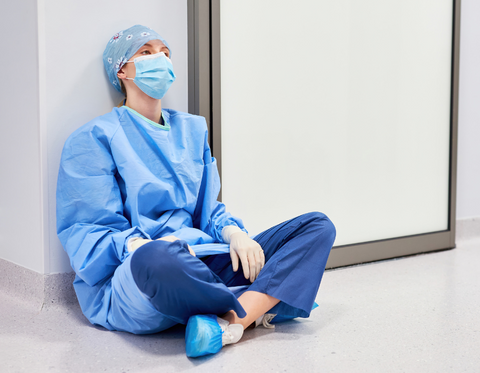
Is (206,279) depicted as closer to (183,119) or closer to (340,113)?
(183,119)

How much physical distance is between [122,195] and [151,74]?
15.1 inches

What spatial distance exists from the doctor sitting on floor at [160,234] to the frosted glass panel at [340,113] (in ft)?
1.27

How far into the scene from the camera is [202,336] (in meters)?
1.10

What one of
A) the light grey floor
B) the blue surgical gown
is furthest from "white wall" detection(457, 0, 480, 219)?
the blue surgical gown

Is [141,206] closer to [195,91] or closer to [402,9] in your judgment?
[195,91]

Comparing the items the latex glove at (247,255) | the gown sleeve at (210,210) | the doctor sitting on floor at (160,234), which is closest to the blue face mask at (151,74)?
the doctor sitting on floor at (160,234)

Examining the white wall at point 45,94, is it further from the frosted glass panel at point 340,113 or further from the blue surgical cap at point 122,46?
the frosted glass panel at point 340,113

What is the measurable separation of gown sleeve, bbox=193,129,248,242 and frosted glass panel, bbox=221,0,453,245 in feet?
0.92

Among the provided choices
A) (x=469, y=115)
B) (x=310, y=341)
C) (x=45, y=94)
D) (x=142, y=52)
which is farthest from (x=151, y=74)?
(x=469, y=115)

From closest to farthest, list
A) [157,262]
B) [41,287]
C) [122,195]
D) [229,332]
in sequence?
[157,262] → [229,332] → [122,195] → [41,287]

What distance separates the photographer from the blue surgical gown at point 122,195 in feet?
4.12

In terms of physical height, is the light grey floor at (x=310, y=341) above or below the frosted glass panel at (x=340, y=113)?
below

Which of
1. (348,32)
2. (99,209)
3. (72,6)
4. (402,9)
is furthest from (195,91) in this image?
(402,9)

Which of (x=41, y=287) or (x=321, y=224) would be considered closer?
(x=321, y=224)
